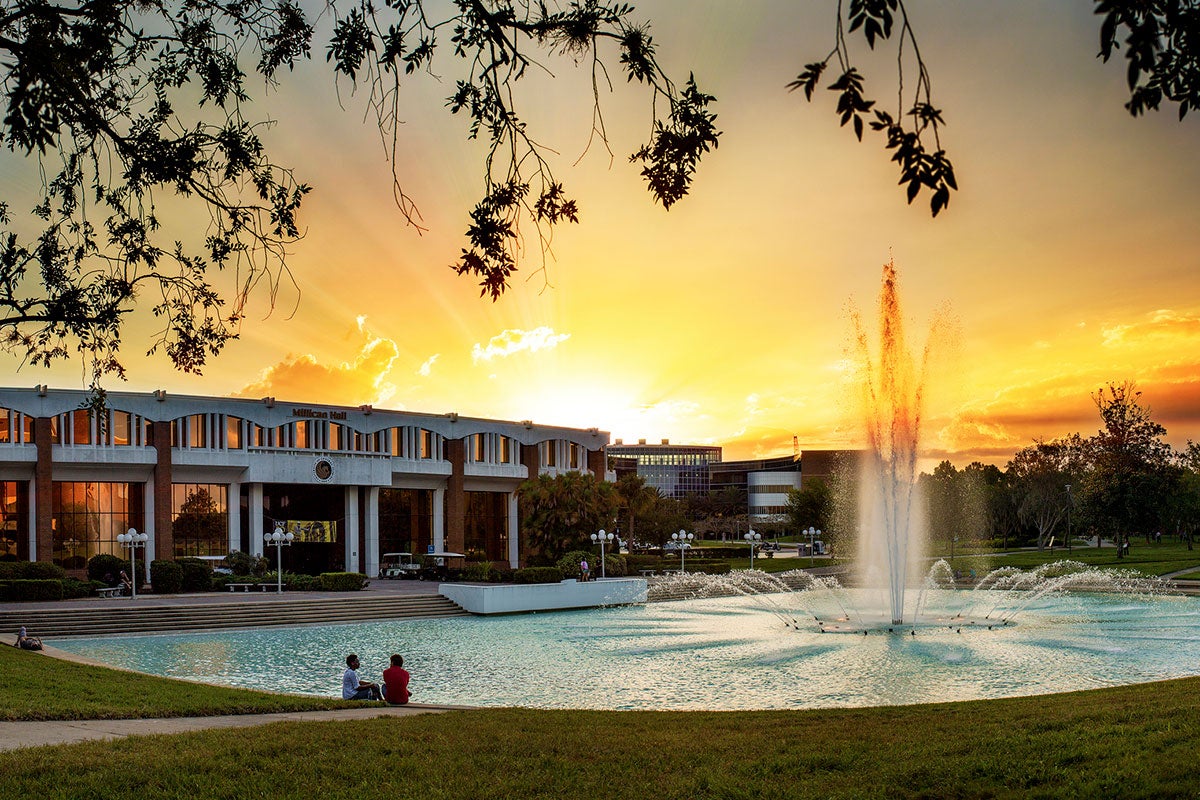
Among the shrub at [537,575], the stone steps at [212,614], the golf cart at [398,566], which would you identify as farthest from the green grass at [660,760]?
the golf cart at [398,566]

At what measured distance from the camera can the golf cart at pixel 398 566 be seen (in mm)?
61969

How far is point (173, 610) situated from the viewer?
123 feet

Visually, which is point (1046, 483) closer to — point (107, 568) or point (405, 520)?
point (405, 520)

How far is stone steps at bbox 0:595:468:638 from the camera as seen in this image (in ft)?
114

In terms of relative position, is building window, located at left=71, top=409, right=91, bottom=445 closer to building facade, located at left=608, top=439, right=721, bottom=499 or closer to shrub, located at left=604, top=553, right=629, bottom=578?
shrub, located at left=604, top=553, right=629, bottom=578

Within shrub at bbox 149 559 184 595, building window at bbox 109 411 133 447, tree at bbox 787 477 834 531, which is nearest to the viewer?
shrub at bbox 149 559 184 595

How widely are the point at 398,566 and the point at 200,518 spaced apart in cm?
1219

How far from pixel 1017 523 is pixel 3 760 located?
104 metres

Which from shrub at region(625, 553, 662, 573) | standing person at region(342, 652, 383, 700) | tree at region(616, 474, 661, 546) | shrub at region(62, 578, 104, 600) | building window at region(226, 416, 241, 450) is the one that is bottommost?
shrub at region(625, 553, 662, 573)

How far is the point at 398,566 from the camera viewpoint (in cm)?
6444

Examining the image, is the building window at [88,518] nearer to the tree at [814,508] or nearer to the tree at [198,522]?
the tree at [198,522]

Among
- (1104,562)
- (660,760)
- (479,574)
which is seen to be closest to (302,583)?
(479,574)

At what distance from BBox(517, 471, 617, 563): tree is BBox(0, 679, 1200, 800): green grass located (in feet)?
150

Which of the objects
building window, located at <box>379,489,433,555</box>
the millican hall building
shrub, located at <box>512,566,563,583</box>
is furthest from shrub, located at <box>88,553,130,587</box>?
building window, located at <box>379,489,433,555</box>
